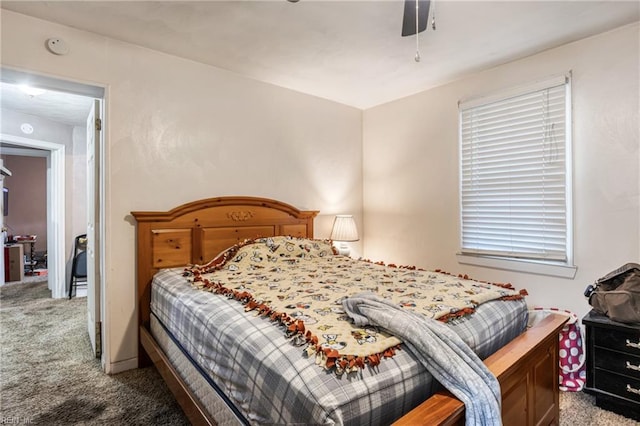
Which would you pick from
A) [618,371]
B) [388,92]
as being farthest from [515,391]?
[388,92]

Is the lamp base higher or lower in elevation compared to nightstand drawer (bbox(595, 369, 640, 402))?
higher

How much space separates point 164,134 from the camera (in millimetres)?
2703

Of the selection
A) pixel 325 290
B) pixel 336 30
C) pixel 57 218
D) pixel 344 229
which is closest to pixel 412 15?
pixel 336 30

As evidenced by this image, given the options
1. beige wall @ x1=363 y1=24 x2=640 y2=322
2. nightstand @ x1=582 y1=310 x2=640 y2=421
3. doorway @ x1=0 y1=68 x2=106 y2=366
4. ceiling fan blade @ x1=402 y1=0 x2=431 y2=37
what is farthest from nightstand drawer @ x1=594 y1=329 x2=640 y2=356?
doorway @ x1=0 y1=68 x2=106 y2=366

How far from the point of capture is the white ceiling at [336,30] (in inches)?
81.4

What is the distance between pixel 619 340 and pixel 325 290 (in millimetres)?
A: 1778

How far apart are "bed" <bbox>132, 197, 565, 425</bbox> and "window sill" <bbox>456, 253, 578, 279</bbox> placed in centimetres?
84

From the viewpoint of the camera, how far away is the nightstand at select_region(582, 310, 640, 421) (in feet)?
6.27

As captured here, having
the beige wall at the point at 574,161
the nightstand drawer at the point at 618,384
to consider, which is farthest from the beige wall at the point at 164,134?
the nightstand drawer at the point at 618,384

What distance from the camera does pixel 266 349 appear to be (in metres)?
1.21

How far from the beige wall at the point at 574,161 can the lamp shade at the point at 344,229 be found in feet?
1.61

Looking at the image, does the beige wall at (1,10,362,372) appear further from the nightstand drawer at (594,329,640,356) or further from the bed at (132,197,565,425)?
the nightstand drawer at (594,329,640,356)

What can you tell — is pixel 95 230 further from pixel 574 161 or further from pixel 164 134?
pixel 574 161

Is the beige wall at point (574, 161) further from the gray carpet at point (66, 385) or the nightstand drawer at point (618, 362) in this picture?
the gray carpet at point (66, 385)
